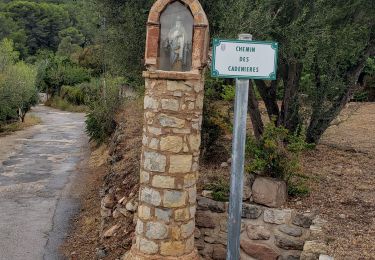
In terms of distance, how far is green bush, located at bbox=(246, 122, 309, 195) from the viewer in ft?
21.5

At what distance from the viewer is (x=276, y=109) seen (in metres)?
9.73

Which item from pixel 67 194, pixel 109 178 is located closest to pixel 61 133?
pixel 67 194

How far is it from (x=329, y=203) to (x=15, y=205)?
29.5ft

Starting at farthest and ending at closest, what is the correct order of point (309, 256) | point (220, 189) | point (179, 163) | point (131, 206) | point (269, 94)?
point (269, 94)
point (131, 206)
point (220, 189)
point (179, 163)
point (309, 256)

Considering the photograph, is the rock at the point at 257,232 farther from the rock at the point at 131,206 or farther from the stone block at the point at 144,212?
the rock at the point at 131,206

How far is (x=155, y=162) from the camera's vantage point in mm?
5641

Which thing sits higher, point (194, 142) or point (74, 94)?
point (74, 94)

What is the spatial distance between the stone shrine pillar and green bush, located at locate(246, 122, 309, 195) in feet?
4.09

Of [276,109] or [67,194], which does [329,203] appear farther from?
[67,194]

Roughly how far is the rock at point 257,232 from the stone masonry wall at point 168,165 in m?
1.01

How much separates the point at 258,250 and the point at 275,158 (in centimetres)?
132

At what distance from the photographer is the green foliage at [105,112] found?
61.9 ft

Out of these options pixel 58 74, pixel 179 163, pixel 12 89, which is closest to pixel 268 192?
pixel 179 163

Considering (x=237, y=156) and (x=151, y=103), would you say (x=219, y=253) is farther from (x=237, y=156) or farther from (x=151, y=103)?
(x=237, y=156)
